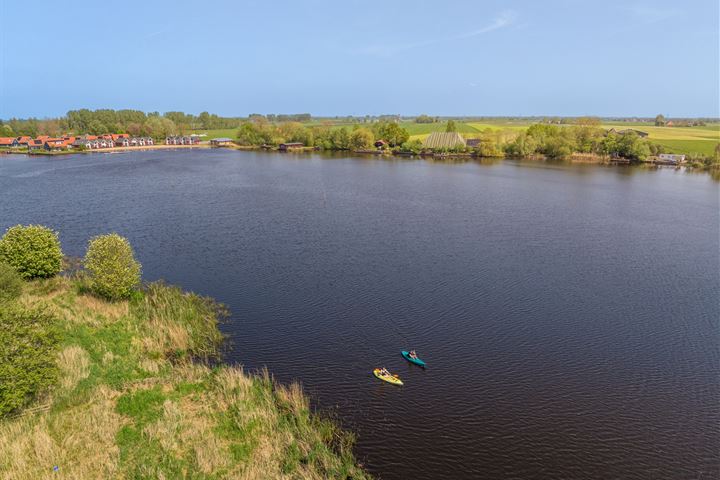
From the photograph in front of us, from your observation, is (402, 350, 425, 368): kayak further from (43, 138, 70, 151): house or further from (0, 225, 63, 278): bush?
(43, 138, 70, 151): house

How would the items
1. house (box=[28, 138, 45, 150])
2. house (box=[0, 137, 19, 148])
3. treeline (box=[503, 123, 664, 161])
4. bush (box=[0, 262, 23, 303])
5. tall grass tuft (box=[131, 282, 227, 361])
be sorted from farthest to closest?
house (box=[0, 137, 19, 148]) → house (box=[28, 138, 45, 150]) → treeline (box=[503, 123, 664, 161]) → bush (box=[0, 262, 23, 303]) → tall grass tuft (box=[131, 282, 227, 361])

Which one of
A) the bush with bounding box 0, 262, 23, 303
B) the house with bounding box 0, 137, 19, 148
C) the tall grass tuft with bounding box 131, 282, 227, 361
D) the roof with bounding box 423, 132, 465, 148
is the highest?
the house with bounding box 0, 137, 19, 148

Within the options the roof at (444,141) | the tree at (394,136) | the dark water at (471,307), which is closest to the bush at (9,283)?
the dark water at (471,307)

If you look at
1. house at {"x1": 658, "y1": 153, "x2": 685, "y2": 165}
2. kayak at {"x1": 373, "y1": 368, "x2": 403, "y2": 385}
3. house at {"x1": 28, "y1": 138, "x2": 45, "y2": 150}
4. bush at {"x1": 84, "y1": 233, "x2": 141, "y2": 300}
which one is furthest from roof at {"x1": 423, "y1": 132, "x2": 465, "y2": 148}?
house at {"x1": 28, "y1": 138, "x2": 45, "y2": 150}

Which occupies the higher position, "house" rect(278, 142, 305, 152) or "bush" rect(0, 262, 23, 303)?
"house" rect(278, 142, 305, 152)

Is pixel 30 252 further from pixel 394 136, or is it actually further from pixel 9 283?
pixel 394 136

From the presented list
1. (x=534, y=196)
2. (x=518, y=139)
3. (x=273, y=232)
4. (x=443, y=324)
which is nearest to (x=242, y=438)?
(x=443, y=324)

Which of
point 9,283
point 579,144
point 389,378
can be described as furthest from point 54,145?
point 579,144
